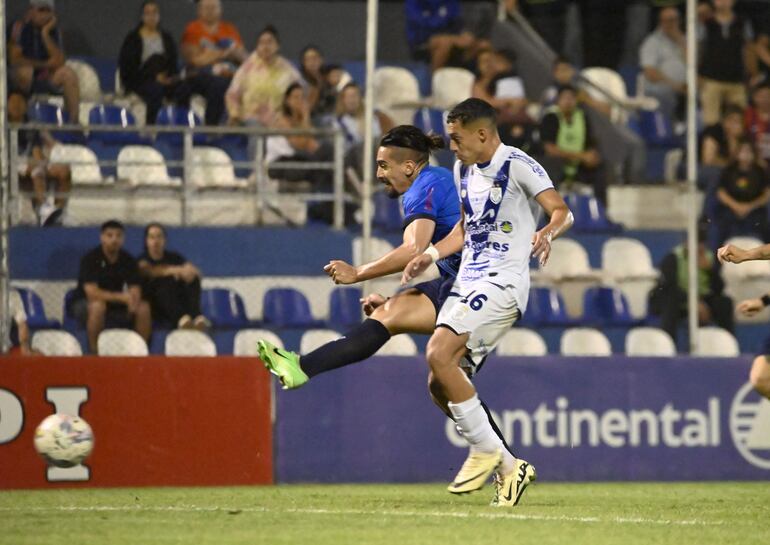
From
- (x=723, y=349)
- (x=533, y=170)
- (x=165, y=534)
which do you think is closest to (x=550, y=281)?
(x=723, y=349)

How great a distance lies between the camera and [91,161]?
1320 centimetres

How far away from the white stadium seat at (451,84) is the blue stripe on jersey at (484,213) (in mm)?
8272

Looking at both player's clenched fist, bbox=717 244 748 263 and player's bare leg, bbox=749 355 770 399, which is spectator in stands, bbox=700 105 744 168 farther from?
player's clenched fist, bbox=717 244 748 263

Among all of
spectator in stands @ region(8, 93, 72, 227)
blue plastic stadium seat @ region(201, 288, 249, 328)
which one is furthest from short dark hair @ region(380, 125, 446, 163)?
spectator in stands @ region(8, 93, 72, 227)

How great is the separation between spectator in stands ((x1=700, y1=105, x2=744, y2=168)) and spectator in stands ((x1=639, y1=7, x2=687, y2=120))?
0.96m

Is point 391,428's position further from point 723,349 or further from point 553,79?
point 553,79

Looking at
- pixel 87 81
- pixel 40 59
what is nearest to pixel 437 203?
pixel 40 59

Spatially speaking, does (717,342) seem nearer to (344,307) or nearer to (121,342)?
(344,307)

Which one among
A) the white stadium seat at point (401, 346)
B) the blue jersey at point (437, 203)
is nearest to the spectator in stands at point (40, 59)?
the white stadium seat at point (401, 346)

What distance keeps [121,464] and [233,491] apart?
3.28 feet

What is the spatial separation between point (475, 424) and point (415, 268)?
0.90 metres

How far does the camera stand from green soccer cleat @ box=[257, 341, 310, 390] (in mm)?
8344

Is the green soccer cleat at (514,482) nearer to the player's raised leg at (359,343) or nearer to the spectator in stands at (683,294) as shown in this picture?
the player's raised leg at (359,343)

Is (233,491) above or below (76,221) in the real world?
below
